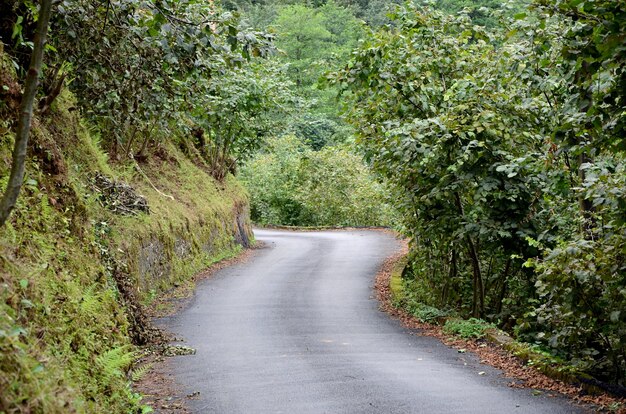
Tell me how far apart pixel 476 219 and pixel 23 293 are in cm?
896

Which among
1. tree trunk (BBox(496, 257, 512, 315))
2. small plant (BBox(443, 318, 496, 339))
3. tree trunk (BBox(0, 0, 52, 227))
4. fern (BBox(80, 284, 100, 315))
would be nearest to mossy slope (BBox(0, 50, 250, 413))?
fern (BBox(80, 284, 100, 315))

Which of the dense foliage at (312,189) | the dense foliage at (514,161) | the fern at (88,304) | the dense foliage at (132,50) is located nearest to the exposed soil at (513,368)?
the dense foliage at (514,161)

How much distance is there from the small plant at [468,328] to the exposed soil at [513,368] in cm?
12

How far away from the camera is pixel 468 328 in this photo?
1191cm

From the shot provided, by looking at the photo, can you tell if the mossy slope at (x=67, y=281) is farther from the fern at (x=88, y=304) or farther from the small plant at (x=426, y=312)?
the small plant at (x=426, y=312)

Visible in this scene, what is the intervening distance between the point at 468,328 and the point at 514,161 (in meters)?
3.36

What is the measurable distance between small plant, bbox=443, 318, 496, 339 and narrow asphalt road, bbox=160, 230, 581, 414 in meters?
0.48

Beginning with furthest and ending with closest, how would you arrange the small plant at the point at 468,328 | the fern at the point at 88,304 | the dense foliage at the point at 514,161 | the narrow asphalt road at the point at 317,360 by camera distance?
the small plant at the point at 468,328 < the narrow asphalt road at the point at 317,360 < the dense foliage at the point at 514,161 < the fern at the point at 88,304

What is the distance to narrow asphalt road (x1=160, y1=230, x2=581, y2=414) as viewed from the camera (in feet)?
25.3

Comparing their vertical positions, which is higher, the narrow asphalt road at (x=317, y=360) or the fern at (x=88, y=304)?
the fern at (x=88, y=304)

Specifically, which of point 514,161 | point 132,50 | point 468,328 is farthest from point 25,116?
point 468,328

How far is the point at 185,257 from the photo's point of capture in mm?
18844

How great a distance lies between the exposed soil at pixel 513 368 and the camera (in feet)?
25.9

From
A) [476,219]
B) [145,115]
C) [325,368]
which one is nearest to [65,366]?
[325,368]
